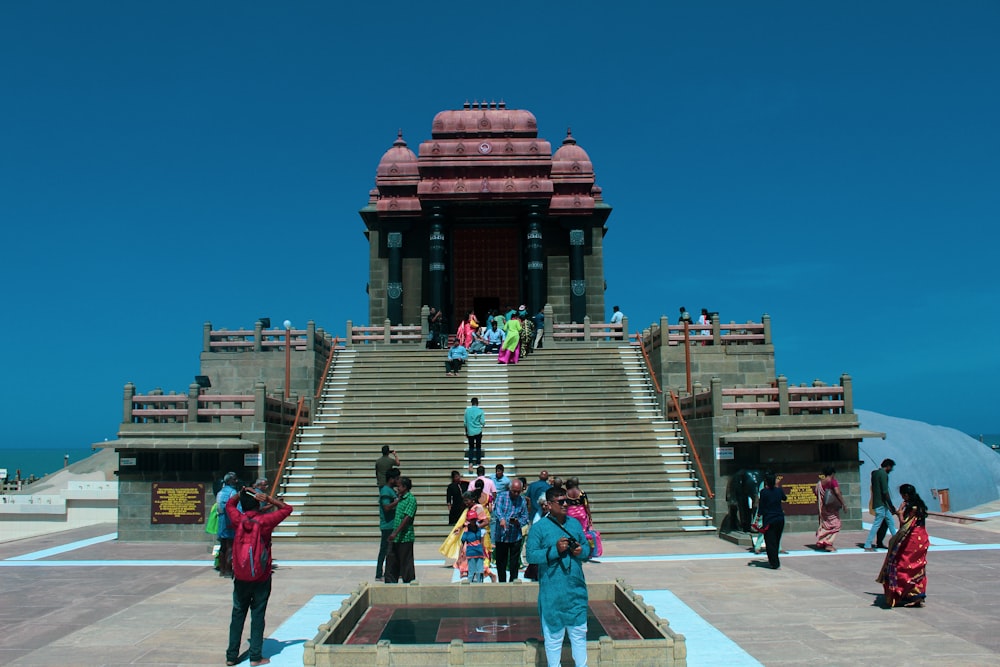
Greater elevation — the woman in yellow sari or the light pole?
the light pole

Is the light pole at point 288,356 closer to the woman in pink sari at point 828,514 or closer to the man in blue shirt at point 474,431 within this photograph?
→ the man in blue shirt at point 474,431

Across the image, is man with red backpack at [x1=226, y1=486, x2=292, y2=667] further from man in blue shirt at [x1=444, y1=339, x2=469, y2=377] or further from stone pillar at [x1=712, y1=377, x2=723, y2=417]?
man in blue shirt at [x1=444, y1=339, x2=469, y2=377]

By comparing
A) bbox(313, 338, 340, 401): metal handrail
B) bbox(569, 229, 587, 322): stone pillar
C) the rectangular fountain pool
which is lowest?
the rectangular fountain pool

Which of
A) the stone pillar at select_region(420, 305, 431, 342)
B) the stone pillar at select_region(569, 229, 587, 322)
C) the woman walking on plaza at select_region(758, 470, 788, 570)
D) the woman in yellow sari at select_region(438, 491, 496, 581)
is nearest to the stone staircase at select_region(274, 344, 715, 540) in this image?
the stone pillar at select_region(420, 305, 431, 342)

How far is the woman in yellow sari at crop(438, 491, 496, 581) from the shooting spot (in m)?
11.2

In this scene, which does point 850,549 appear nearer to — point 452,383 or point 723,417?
point 723,417

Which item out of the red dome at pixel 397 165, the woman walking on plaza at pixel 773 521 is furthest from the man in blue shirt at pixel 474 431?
the red dome at pixel 397 165

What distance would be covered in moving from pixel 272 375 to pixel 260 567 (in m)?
17.3

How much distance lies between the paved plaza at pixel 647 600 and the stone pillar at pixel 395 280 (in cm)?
1644

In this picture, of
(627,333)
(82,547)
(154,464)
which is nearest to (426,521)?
(154,464)

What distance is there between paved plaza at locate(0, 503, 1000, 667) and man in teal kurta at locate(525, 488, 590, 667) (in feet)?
6.17

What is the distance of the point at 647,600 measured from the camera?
11055mm

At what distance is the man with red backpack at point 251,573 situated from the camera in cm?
805

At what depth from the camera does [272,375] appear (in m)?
24.8
